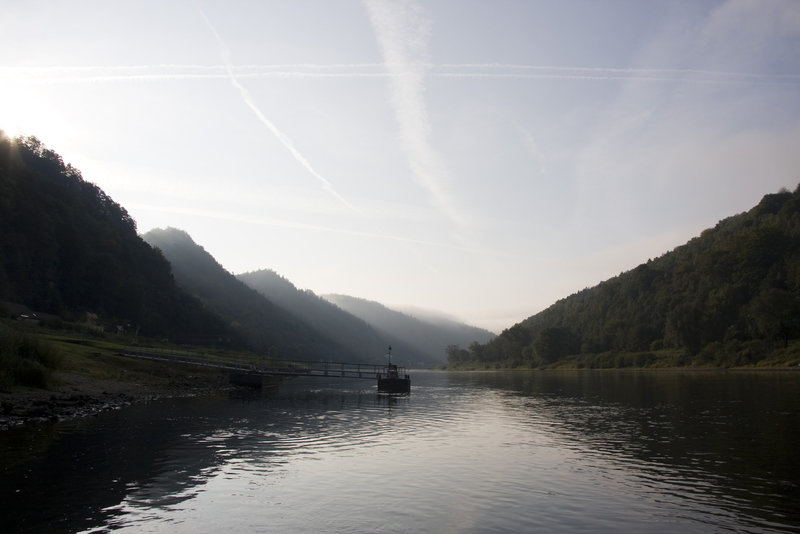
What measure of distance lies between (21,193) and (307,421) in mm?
137897

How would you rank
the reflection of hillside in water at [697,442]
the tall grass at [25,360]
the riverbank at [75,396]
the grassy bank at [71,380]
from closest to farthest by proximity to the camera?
the reflection of hillside in water at [697,442], the riverbank at [75,396], the grassy bank at [71,380], the tall grass at [25,360]

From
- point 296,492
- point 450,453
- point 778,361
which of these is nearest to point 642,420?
point 450,453

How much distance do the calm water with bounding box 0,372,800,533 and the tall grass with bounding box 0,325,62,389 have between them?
793 centimetres

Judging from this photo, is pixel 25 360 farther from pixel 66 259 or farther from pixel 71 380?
pixel 66 259

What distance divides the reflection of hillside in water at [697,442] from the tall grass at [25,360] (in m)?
43.4

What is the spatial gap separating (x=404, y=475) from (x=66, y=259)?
542 feet

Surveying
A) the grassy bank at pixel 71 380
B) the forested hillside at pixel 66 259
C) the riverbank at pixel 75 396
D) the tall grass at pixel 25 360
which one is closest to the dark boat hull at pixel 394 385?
the grassy bank at pixel 71 380

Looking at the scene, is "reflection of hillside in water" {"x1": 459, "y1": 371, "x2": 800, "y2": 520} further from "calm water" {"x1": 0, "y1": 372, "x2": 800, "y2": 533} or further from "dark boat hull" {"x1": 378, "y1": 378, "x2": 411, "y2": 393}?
"dark boat hull" {"x1": 378, "y1": 378, "x2": 411, "y2": 393}

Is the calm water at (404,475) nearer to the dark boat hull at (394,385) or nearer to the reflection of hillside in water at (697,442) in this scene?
the reflection of hillside in water at (697,442)

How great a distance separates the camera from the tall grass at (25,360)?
44531 mm

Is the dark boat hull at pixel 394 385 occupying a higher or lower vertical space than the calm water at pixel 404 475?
higher

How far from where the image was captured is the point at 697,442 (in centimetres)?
3475

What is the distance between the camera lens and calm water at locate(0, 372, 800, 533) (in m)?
19.1

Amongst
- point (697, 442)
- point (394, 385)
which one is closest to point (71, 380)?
point (394, 385)
